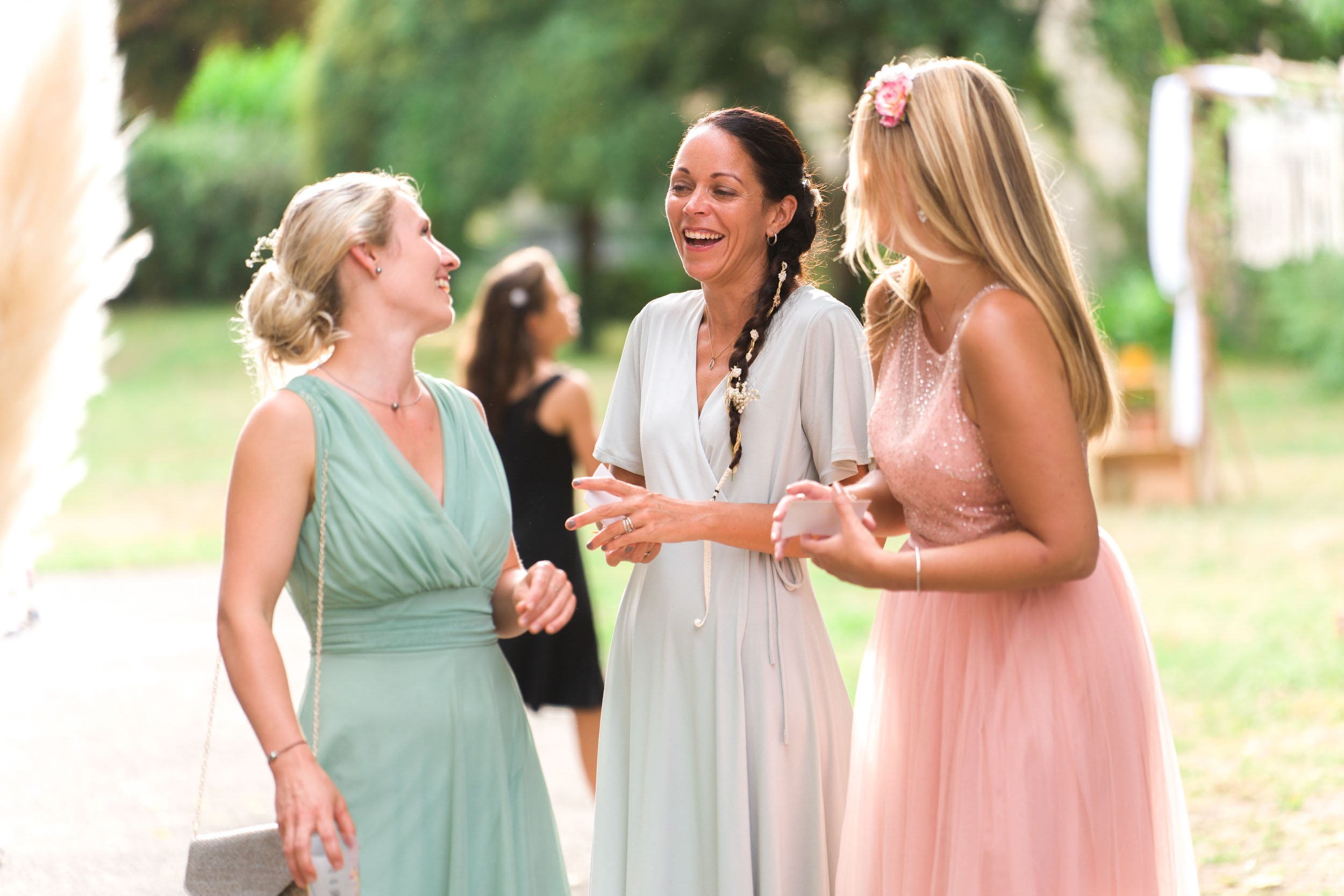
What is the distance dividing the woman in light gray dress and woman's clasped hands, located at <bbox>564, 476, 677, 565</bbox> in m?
0.07

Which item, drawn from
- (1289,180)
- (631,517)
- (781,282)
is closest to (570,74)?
(1289,180)

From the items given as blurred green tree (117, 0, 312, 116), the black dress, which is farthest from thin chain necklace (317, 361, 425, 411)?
blurred green tree (117, 0, 312, 116)

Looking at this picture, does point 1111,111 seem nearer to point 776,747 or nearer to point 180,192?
point 180,192

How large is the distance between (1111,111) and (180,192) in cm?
1964

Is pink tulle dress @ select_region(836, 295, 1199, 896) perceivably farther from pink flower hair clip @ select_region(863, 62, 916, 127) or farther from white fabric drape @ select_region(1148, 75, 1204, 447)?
white fabric drape @ select_region(1148, 75, 1204, 447)

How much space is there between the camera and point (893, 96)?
2141 millimetres

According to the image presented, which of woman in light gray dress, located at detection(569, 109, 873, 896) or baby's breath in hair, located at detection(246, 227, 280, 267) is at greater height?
baby's breath in hair, located at detection(246, 227, 280, 267)

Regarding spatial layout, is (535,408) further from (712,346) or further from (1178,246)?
(1178,246)

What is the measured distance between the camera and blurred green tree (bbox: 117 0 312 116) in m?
30.9

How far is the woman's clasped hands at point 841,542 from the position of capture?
2076mm

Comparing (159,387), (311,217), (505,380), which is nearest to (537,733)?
(505,380)

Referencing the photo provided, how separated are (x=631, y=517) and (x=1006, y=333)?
28.5 inches

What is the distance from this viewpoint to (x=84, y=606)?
8.62 meters

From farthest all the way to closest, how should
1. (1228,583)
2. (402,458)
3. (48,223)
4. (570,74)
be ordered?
(570,74) → (1228,583) → (402,458) → (48,223)
